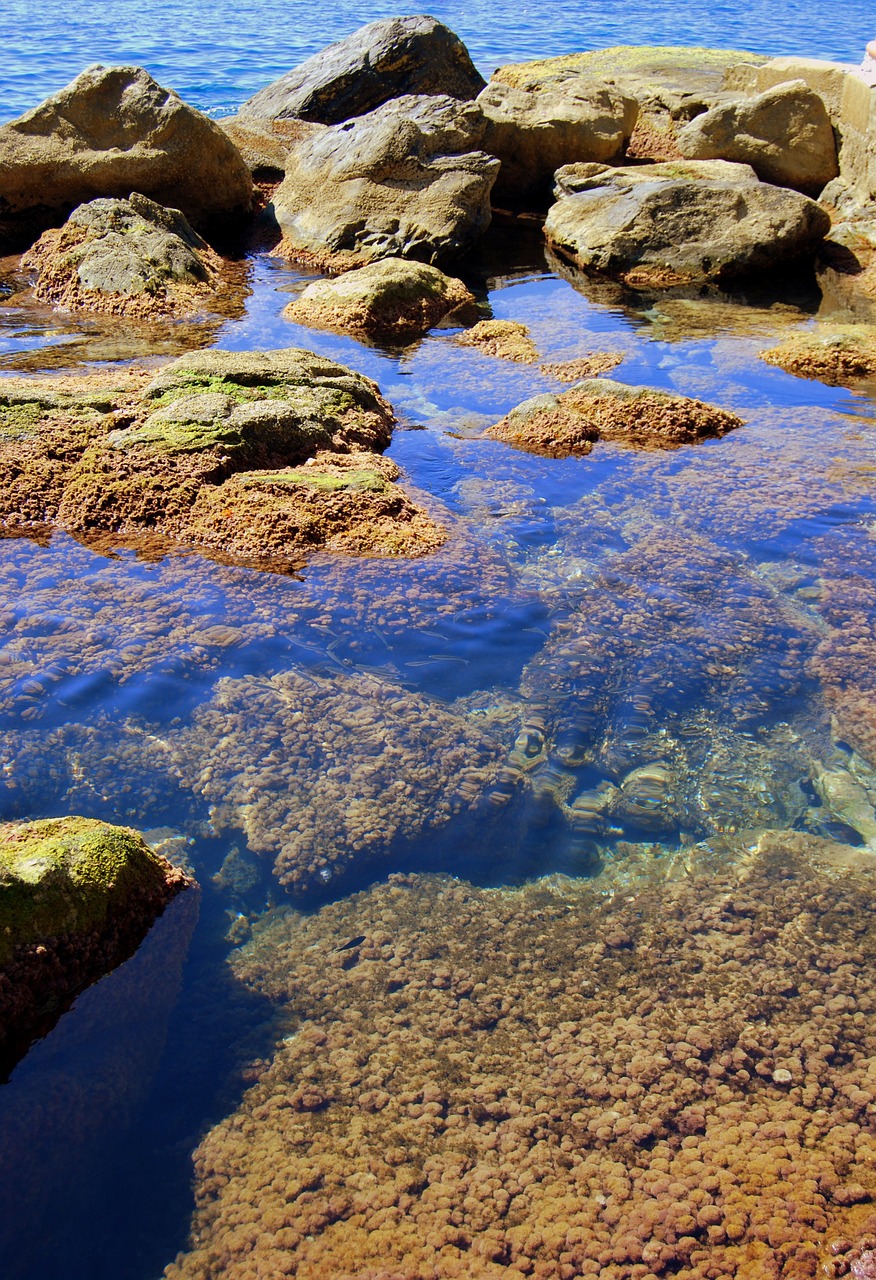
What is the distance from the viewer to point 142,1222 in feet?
9.03

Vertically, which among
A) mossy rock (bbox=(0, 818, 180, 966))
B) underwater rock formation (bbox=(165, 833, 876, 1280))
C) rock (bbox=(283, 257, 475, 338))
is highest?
rock (bbox=(283, 257, 475, 338))

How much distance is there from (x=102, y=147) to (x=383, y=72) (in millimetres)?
5267

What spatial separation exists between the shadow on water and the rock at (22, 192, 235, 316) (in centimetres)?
822

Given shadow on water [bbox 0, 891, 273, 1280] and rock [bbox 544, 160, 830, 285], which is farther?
rock [bbox 544, 160, 830, 285]

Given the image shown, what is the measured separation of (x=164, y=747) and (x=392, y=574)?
6.10 ft

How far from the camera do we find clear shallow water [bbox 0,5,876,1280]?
9.92 ft

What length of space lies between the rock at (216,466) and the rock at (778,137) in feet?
28.7

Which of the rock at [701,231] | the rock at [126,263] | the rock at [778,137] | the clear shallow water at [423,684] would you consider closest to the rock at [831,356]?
the clear shallow water at [423,684]

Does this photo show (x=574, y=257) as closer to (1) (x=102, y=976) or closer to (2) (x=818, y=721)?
(2) (x=818, y=721)

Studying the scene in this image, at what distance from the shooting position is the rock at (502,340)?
30.1 feet

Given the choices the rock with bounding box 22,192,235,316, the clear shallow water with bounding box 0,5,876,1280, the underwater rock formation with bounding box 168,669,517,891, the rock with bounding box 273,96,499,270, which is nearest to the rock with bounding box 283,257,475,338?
the rock with bounding box 22,192,235,316

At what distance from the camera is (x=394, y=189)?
470 inches

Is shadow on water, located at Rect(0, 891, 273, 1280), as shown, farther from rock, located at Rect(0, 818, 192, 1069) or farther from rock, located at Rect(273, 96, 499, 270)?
rock, located at Rect(273, 96, 499, 270)

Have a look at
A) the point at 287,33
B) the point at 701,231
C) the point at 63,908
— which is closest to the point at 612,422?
the point at 701,231
